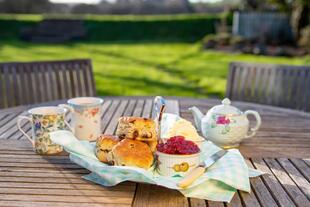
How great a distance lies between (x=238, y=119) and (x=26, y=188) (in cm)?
81

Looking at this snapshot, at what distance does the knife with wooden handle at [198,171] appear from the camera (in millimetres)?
1169

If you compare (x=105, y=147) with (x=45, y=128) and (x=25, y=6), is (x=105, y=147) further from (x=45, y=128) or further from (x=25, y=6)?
(x=25, y=6)

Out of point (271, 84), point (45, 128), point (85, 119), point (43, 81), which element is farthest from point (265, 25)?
point (45, 128)

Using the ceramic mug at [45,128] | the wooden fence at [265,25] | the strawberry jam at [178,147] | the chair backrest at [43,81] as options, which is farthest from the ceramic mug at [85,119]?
the wooden fence at [265,25]

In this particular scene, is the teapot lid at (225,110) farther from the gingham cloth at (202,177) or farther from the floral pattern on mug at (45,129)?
the floral pattern on mug at (45,129)

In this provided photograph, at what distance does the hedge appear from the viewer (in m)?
17.0

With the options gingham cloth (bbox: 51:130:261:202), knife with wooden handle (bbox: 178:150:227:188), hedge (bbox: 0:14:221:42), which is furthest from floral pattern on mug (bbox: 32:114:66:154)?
hedge (bbox: 0:14:221:42)

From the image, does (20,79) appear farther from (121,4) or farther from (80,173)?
(121,4)

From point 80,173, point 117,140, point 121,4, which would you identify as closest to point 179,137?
point 117,140

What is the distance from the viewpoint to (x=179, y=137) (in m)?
1.27

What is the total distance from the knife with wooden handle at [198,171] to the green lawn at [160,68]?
4684mm

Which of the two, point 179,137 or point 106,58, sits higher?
point 179,137

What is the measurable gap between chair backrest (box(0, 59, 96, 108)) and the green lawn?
290 cm

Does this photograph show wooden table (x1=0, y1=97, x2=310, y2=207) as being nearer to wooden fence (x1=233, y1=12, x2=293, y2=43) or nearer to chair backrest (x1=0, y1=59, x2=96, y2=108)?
chair backrest (x1=0, y1=59, x2=96, y2=108)
